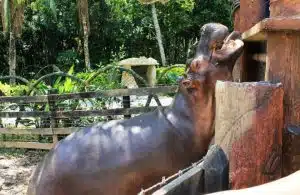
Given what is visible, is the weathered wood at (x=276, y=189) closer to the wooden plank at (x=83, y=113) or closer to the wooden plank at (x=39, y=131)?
the wooden plank at (x=83, y=113)

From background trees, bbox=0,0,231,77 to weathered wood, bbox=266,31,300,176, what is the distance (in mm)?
17937

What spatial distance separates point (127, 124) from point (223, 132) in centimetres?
105

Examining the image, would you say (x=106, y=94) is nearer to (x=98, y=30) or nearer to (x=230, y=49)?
(x=230, y=49)

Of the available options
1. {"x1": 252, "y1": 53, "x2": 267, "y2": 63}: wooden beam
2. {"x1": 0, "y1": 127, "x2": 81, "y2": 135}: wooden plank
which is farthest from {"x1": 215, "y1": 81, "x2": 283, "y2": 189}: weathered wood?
{"x1": 0, "y1": 127, "x2": 81, "y2": 135}: wooden plank

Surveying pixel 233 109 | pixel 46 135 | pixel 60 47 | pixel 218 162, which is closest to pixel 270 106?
pixel 233 109

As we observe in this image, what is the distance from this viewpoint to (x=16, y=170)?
233 inches

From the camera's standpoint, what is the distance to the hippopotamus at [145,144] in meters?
2.21

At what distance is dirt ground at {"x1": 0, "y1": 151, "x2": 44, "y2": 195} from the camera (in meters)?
5.12

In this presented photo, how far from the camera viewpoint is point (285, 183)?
648 millimetres

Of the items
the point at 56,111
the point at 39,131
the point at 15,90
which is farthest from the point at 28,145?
the point at 15,90

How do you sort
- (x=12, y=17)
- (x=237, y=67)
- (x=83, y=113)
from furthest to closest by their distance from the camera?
(x=12, y=17) → (x=83, y=113) → (x=237, y=67)

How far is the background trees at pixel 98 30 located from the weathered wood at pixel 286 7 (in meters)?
17.9

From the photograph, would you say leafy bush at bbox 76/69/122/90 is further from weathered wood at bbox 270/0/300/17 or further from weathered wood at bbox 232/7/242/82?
weathered wood at bbox 270/0/300/17

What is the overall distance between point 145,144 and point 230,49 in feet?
1.96
